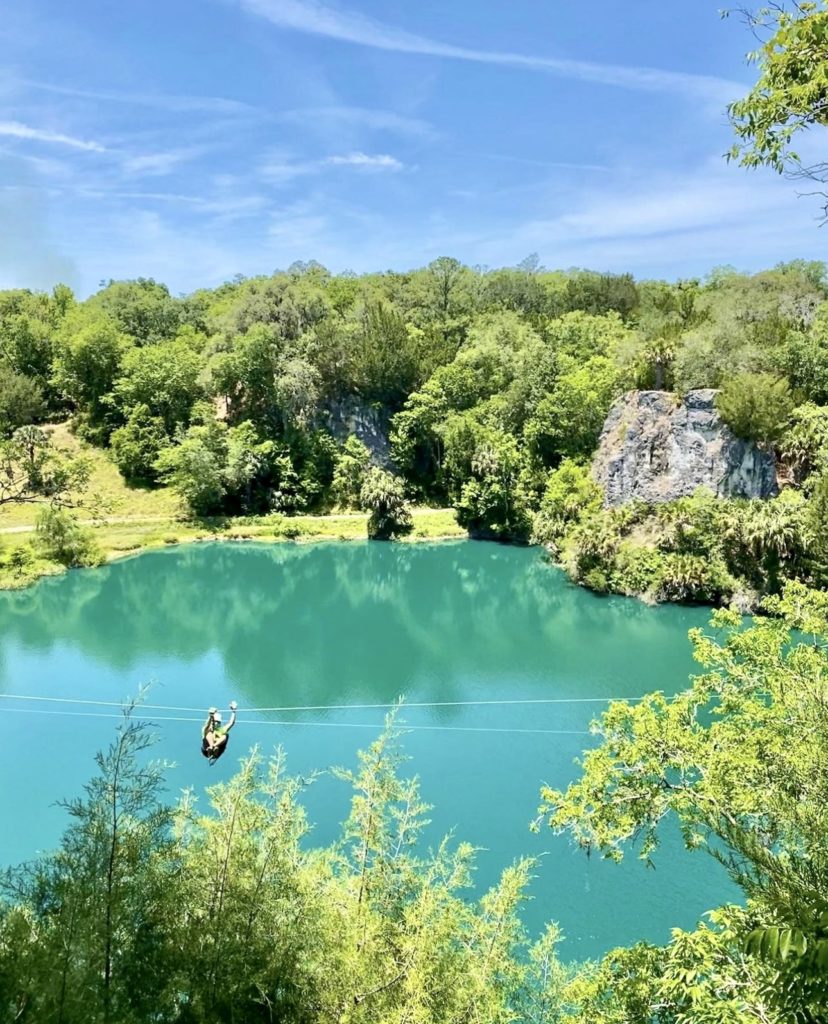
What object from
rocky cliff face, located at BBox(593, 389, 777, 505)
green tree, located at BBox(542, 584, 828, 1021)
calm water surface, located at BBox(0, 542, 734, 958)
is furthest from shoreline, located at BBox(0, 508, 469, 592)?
green tree, located at BBox(542, 584, 828, 1021)

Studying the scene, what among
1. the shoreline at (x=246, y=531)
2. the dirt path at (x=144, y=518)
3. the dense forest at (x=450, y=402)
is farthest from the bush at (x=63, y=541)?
the dirt path at (x=144, y=518)

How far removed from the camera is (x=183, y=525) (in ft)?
144

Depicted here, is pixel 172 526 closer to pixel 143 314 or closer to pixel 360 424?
pixel 360 424

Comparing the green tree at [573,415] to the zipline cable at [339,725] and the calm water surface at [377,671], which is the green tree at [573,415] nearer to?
the calm water surface at [377,671]

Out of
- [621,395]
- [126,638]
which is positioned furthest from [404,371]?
[126,638]

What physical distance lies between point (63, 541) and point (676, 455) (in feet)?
102

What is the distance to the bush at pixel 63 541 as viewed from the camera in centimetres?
3566

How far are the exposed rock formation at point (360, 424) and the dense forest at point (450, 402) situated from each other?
202 mm

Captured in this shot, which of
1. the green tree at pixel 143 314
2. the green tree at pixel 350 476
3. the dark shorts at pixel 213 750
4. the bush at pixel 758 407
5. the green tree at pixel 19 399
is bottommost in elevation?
the dark shorts at pixel 213 750

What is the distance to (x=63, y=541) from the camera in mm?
36062

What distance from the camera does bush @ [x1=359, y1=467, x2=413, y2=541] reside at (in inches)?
1646

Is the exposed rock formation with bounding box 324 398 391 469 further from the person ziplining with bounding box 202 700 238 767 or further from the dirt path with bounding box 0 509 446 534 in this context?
the person ziplining with bounding box 202 700 238 767

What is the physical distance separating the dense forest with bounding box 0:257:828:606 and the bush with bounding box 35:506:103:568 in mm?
109

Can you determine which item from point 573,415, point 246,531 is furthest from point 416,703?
point 573,415
